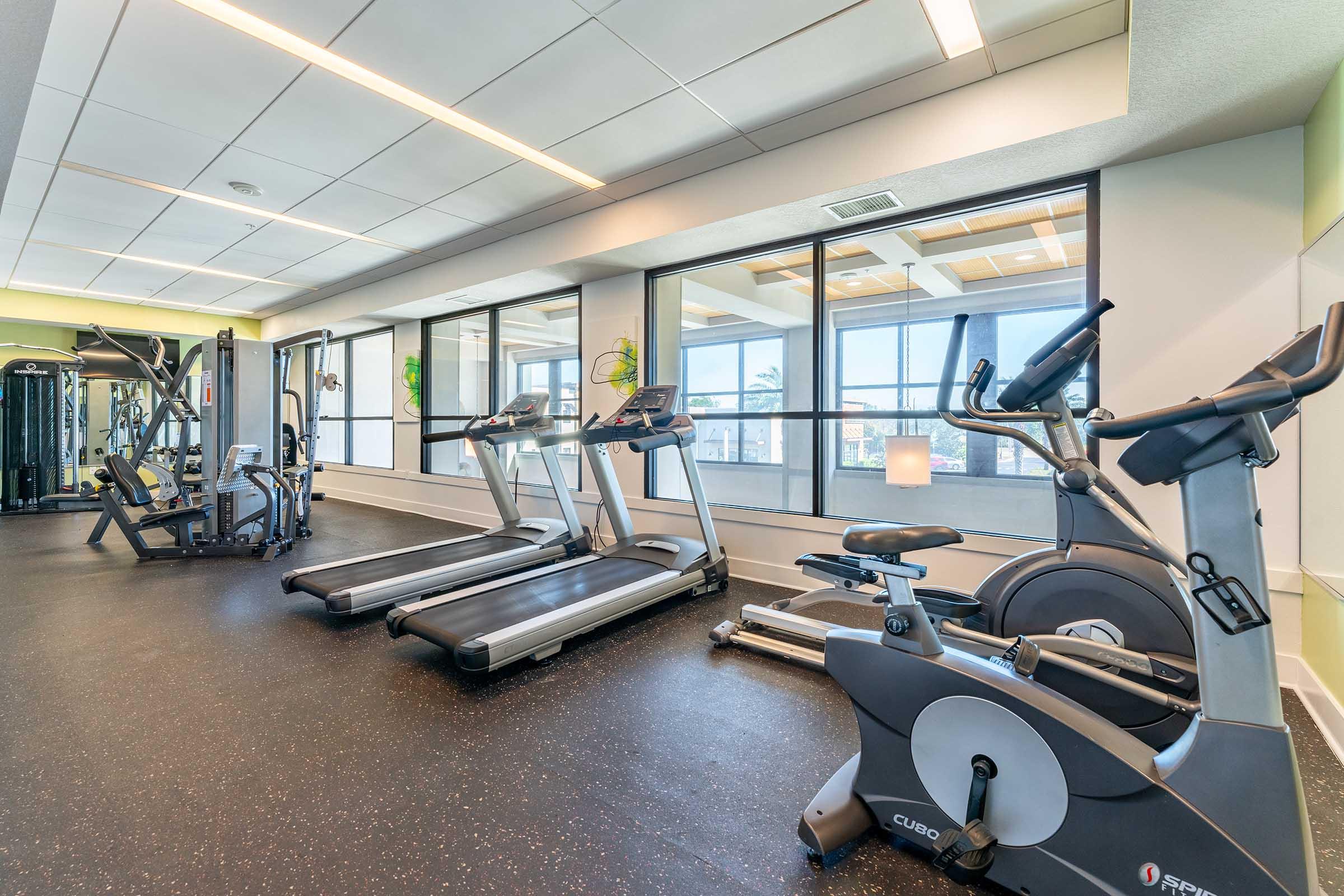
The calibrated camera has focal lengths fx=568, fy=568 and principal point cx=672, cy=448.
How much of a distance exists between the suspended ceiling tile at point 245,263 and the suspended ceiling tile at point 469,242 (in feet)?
5.80

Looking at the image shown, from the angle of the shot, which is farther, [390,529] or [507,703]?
A: [390,529]

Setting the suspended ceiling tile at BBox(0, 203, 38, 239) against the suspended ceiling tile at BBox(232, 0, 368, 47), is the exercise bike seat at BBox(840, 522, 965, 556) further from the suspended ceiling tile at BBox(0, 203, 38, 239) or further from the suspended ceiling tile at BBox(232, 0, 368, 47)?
the suspended ceiling tile at BBox(0, 203, 38, 239)

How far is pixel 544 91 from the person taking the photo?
2947mm

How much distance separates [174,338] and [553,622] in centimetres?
1016

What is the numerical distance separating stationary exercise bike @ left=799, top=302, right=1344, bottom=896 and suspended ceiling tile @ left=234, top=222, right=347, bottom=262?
5727 millimetres

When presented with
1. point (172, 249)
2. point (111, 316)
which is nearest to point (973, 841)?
point (172, 249)

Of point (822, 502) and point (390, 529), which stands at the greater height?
point (822, 502)

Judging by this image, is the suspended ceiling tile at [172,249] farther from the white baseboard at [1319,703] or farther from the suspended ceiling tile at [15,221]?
the white baseboard at [1319,703]

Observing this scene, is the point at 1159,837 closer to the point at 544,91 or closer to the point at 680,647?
the point at 680,647

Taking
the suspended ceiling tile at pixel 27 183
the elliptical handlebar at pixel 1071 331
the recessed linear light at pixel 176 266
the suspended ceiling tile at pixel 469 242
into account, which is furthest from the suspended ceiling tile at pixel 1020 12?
the recessed linear light at pixel 176 266

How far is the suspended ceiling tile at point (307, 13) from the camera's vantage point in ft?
7.73

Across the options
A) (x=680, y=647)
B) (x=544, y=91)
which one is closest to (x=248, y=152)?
(x=544, y=91)

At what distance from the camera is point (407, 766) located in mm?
1897

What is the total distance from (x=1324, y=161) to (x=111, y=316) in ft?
39.4
